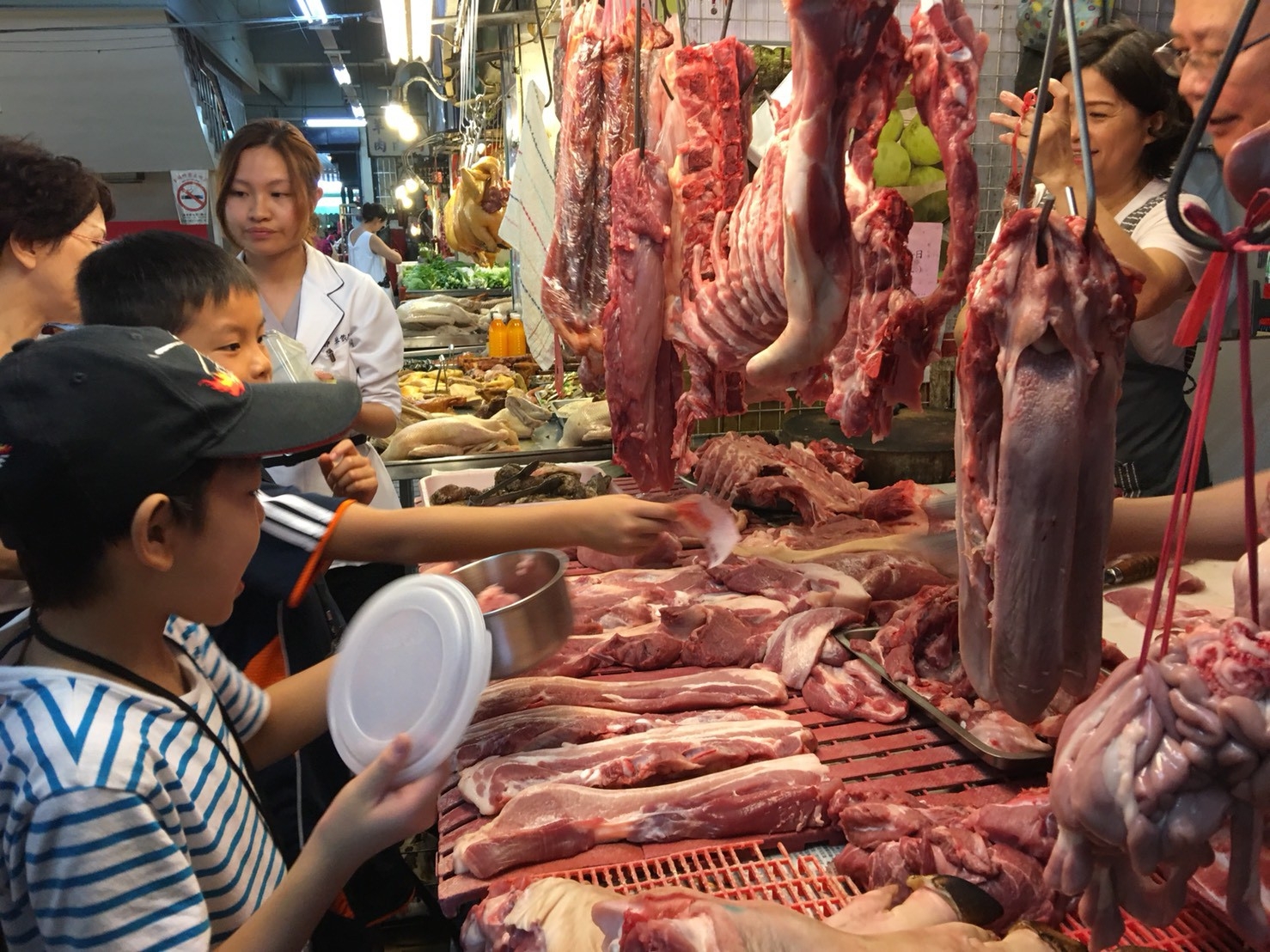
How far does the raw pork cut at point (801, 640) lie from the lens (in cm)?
248

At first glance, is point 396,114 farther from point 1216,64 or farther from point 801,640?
point 1216,64

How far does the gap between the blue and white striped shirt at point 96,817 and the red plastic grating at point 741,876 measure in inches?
30.0

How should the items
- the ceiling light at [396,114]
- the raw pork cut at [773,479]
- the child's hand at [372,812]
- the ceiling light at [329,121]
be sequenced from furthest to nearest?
1. the ceiling light at [329,121]
2. the ceiling light at [396,114]
3. the raw pork cut at [773,479]
4. the child's hand at [372,812]

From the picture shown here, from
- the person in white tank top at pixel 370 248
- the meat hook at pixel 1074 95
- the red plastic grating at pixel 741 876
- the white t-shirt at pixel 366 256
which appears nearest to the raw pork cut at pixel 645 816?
the red plastic grating at pixel 741 876

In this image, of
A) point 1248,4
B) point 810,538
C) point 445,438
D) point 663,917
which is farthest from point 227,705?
point 445,438

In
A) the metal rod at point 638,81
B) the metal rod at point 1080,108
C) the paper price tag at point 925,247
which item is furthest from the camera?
the paper price tag at point 925,247

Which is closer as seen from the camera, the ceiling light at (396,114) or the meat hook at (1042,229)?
the meat hook at (1042,229)

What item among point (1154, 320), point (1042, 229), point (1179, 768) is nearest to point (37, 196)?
point (1042, 229)

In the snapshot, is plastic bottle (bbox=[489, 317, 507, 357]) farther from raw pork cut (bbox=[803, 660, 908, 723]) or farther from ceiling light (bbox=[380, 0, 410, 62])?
raw pork cut (bbox=[803, 660, 908, 723])

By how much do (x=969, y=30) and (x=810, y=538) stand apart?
2.01 meters

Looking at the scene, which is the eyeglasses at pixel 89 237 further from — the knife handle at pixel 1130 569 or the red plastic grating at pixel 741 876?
the knife handle at pixel 1130 569

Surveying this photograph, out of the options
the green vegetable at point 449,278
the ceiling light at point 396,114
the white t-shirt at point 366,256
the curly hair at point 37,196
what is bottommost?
the curly hair at point 37,196

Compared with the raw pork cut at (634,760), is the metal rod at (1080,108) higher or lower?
higher

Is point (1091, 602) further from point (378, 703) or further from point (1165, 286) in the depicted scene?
point (1165, 286)
